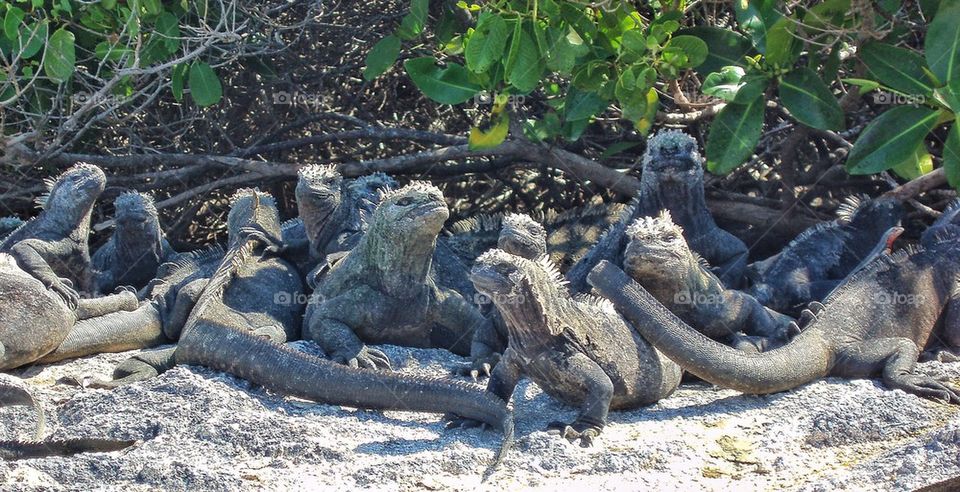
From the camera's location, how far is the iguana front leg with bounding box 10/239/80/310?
239 inches

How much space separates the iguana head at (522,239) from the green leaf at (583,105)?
25.4 inches

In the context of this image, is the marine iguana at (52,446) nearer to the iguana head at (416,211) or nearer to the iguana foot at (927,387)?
the iguana head at (416,211)

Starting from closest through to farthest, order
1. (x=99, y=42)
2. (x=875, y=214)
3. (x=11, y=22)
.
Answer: (x=11, y=22)
(x=875, y=214)
(x=99, y=42)

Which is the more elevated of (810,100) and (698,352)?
(810,100)

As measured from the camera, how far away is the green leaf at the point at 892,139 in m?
5.33

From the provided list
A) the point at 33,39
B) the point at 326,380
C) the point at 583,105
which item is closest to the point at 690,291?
the point at 583,105

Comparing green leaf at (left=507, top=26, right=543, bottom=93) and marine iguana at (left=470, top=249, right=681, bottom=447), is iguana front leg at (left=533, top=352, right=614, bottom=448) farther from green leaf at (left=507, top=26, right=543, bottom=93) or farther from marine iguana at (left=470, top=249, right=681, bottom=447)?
green leaf at (left=507, top=26, right=543, bottom=93)

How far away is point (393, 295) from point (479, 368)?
0.63m

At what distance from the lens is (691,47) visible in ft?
18.9

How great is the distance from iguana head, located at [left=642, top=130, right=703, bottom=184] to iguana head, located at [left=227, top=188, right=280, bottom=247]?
1820mm

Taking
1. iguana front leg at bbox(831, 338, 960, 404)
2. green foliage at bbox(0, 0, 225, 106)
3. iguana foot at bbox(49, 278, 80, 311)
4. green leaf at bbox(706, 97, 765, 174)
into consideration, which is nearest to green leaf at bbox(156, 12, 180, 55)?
green foliage at bbox(0, 0, 225, 106)

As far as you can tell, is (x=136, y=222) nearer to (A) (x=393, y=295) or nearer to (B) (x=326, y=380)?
(A) (x=393, y=295)

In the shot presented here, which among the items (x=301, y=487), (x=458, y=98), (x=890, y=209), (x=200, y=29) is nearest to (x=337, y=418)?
(x=301, y=487)

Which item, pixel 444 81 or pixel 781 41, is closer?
pixel 781 41
